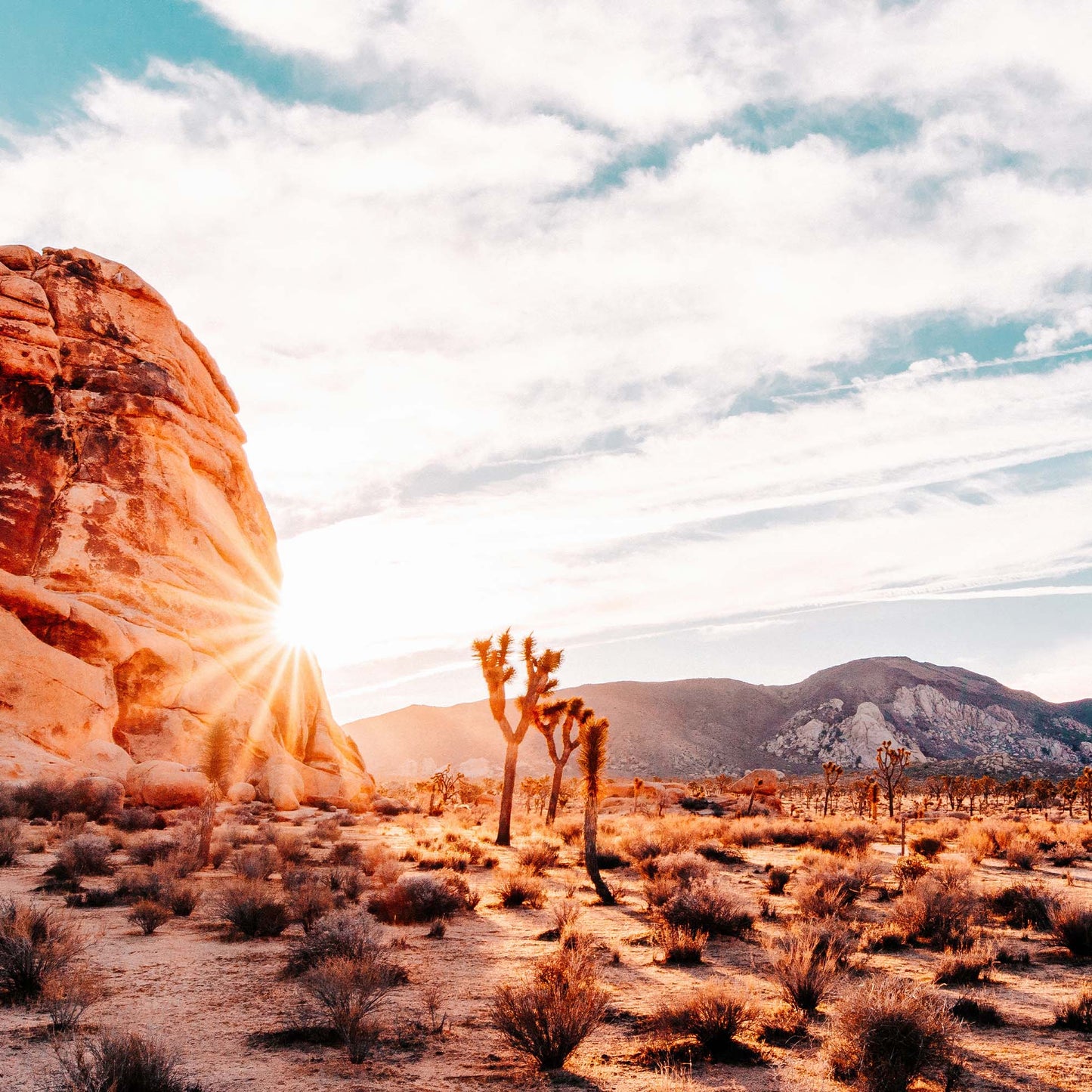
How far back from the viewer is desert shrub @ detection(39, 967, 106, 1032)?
265 inches

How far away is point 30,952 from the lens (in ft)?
25.4

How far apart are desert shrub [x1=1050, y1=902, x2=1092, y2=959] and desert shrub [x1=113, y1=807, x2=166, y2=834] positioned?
22.0m

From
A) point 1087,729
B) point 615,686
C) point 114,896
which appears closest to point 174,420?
point 114,896

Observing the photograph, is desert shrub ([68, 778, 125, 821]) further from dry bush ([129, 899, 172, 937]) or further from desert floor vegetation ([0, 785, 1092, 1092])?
dry bush ([129, 899, 172, 937])

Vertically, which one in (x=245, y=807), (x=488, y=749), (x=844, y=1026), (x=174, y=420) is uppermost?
(x=174, y=420)

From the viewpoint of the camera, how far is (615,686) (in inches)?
5226

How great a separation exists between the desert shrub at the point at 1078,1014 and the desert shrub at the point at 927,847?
1501 cm

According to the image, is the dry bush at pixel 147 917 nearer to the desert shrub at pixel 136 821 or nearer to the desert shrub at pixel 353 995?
the desert shrub at pixel 353 995

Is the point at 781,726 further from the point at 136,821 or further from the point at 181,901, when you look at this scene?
the point at 181,901

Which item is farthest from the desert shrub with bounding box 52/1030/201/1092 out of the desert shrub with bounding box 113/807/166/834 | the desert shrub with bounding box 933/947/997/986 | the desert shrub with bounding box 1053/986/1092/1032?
the desert shrub with bounding box 113/807/166/834

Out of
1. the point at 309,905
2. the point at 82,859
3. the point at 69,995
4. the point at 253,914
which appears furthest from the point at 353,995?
the point at 82,859

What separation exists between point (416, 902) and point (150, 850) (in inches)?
324

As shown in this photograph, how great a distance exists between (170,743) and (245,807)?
4.80 metres

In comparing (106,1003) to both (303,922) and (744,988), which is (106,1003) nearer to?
(303,922)
